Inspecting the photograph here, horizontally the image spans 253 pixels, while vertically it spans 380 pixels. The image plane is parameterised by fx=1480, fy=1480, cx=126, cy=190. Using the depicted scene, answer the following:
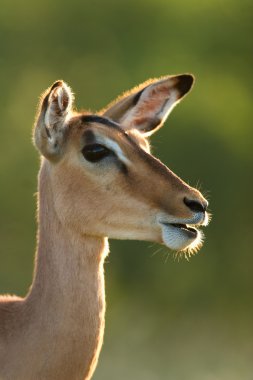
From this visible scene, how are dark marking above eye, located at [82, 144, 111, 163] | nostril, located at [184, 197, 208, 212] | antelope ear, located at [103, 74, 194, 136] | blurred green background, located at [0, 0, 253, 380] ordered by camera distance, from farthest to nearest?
blurred green background, located at [0, 0, 253, 380], antelope ear, located at [103, 74, 194, 136], dark marking above eye, located at [82, 144, 111, 163], nostril, located at [184, 197, 208, 212]

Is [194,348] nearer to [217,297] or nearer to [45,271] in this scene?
[217,297]

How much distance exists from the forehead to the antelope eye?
1.7 inches

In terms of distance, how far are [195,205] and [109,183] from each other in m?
0.64

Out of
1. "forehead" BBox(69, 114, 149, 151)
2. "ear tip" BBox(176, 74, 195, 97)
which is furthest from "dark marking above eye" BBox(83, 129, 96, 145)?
"ear tip" BBox(176, 74, 195, 97)

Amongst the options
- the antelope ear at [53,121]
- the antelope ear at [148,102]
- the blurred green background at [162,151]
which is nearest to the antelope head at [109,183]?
the antelope ear at [53,121]

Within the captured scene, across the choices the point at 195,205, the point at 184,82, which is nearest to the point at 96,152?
the point at 195,205

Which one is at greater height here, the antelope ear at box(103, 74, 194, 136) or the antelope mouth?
the antelope ear at box(103, 74, 194, 136)

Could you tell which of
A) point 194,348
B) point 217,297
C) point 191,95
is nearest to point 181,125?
point 191,95

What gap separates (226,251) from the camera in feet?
81.5

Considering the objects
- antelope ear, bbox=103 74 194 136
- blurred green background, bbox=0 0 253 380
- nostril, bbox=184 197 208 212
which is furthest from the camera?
blurred green background, bbox=0 0 253 380

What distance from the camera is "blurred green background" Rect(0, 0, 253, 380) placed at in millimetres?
18797

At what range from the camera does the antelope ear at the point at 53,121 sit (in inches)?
360

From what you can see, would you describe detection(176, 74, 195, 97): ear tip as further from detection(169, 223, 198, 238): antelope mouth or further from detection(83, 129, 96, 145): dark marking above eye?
detection(169, 223, 198, 238): antelope mouth

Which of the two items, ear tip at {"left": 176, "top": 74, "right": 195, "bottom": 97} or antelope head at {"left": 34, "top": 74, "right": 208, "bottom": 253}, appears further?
ear tip at {"left": 176, "top": 74, "right": 195, "bottom": 97}
